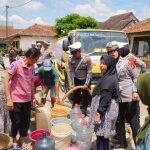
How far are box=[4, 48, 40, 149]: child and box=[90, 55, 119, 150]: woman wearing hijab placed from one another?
1.08 m

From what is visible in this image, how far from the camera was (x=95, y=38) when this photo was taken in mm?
9758

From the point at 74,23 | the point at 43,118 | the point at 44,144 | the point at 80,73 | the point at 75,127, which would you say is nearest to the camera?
the point at 44,144

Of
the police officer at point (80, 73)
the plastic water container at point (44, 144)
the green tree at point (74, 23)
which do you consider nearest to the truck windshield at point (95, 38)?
the police officer at point (80, 73)

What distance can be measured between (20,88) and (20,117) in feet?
1.66

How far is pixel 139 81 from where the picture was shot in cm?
227

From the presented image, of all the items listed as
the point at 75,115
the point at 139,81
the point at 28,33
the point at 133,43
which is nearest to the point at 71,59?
the point at 75,115

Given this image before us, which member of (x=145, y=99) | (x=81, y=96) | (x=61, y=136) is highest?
(x=145, y=99)

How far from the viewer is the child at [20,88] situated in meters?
4.73

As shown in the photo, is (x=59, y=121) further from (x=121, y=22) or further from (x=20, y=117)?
(x=121, y=22)

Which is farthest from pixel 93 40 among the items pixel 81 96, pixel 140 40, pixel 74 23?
pixel 74 23

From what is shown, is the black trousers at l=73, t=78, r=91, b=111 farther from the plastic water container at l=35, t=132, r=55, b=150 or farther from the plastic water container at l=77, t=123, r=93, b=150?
the plastic water container at l=35, t=132, r=55, b=150

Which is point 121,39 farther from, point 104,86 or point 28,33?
point 28,33

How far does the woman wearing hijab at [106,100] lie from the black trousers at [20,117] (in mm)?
1129

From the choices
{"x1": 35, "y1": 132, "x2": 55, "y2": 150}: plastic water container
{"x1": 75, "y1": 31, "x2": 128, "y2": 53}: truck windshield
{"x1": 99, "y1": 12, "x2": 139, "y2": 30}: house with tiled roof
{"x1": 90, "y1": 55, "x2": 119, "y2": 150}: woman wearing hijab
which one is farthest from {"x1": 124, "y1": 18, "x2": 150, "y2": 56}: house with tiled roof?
{"x1": 99, "y1": 12, "x2": 139, "y2": 30}: house with tiled roof
